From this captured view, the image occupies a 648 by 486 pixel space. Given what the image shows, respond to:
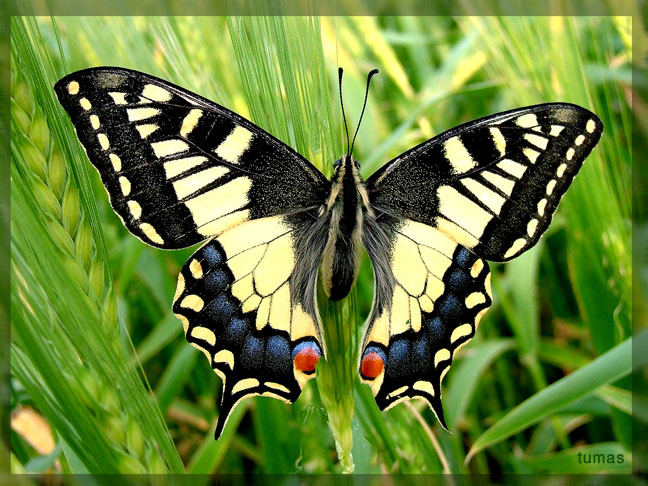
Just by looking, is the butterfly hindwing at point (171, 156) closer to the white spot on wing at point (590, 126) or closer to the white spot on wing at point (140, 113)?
the white spot on wing at point (140, 113)

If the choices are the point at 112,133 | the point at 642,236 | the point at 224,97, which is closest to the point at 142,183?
the point at 112,133

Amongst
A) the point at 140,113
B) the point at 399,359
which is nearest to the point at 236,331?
the point at 399,359

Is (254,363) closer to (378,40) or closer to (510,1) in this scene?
(510,1)

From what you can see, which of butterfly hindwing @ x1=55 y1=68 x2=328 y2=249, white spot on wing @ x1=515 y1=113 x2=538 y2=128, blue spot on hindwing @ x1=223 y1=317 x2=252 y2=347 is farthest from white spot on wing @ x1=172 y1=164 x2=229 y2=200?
white spot on wing @ x1=515 y1=113 x2=538 y2=128

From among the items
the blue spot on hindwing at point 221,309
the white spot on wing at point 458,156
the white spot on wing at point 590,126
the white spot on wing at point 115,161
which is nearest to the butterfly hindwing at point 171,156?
the white spot on wing at point 115,161

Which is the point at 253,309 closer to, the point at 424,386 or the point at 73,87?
the point at 424,386

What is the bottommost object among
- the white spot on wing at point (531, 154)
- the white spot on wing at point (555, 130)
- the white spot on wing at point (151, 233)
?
the white spot on wing at point (151, 233)
